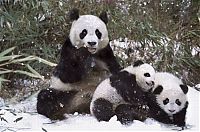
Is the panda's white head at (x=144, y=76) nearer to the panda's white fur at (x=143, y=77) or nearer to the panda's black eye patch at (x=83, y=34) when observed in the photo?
the panda's white fur at (x=143, y=77)

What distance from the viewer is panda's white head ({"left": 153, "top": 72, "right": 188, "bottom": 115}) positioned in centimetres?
285

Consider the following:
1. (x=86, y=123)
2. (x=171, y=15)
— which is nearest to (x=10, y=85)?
(x=86, y=123)

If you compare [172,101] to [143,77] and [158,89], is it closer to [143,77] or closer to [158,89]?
[158,89]

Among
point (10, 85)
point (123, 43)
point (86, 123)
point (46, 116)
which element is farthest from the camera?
point (123, 43)

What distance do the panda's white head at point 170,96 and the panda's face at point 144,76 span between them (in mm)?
59

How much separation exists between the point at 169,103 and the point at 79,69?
53cm

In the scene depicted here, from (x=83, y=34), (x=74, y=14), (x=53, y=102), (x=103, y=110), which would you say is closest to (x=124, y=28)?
(x=74, y=14)

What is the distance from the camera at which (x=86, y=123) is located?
2.76m

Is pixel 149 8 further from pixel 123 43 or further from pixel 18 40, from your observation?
pixel 18 40

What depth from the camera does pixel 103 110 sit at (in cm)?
279

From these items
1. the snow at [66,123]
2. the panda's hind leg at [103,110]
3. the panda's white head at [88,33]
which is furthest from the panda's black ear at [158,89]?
the panda's white head at [88,33]

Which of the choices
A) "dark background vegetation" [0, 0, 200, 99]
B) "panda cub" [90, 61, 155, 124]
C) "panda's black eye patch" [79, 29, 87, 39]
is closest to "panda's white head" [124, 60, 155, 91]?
"panda cub" [90, 61, 155, 124]

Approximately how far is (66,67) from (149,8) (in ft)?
6.21

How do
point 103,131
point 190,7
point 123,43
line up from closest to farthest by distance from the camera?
point 103,131 → point 123,43 → point 190,7
